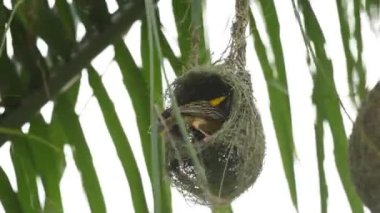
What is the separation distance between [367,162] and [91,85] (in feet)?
1.49

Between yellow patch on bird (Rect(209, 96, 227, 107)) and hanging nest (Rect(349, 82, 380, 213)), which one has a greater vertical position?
yellow patch on bird (Rect(209, 96, 227, 107))

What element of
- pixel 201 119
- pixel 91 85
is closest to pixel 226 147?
pixel 201 119

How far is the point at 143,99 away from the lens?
53.1 inches

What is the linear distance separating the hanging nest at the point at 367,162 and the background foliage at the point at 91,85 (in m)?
0.18

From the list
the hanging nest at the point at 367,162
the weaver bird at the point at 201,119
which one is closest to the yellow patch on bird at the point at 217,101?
the weaver bird at the point at 201,119

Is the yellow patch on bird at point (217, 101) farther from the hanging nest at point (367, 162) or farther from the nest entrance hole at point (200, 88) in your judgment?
the hanging nest at point (367, 162)

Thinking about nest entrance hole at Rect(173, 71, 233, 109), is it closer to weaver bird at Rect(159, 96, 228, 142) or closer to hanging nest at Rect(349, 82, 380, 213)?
weaver bird at Rect(159, 96, 228, 142)

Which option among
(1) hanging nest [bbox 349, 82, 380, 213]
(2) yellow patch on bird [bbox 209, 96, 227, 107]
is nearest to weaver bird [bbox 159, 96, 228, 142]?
(2) yellow patch on bird [bbox 209, 96, 227, 107]

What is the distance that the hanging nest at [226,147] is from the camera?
126cm

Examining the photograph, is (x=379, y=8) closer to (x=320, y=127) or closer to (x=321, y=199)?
(x=320, y=127)

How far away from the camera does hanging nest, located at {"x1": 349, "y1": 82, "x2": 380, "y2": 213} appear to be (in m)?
1.03

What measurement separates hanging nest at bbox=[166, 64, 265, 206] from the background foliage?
28 millimetres

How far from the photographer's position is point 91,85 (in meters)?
1.34

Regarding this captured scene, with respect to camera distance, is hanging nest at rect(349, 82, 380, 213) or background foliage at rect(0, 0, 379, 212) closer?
hanging nest at rect(349, 82, 380, 213)
